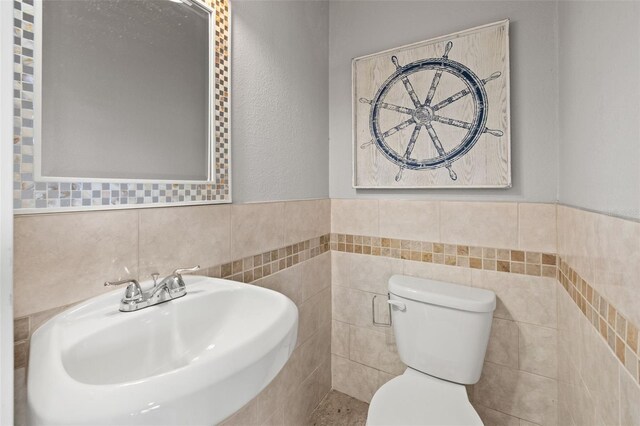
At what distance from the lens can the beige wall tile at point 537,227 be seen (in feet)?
3.85

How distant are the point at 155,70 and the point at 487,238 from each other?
4.63 ft

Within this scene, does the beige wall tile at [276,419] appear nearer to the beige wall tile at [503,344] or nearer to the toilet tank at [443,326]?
the toilet tank at [443,326]

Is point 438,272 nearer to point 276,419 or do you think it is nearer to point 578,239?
point 578,239

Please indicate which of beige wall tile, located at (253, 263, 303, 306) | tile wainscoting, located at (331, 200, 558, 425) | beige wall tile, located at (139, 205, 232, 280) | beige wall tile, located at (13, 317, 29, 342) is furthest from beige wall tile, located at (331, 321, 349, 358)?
beige wall tile, located at (13, 317, 29, 342)

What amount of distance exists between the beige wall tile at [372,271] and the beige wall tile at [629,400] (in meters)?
0.92

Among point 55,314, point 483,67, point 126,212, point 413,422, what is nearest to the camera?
point 55,314

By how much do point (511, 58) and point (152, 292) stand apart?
1.59m

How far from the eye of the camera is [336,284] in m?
1.65

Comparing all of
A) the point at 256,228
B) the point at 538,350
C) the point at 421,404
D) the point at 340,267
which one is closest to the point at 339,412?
the point at 421,404

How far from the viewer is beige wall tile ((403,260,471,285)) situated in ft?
4.38

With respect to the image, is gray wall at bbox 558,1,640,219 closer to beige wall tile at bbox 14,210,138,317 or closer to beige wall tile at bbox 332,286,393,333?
beige wall tile at bbox 332,286,393,333

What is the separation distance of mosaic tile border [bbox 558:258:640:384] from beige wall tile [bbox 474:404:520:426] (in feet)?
2.26

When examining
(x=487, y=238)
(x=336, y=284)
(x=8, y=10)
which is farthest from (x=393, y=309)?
(x=8, y=10)

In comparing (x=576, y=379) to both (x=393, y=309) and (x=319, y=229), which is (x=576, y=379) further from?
(x=319, y=229)
